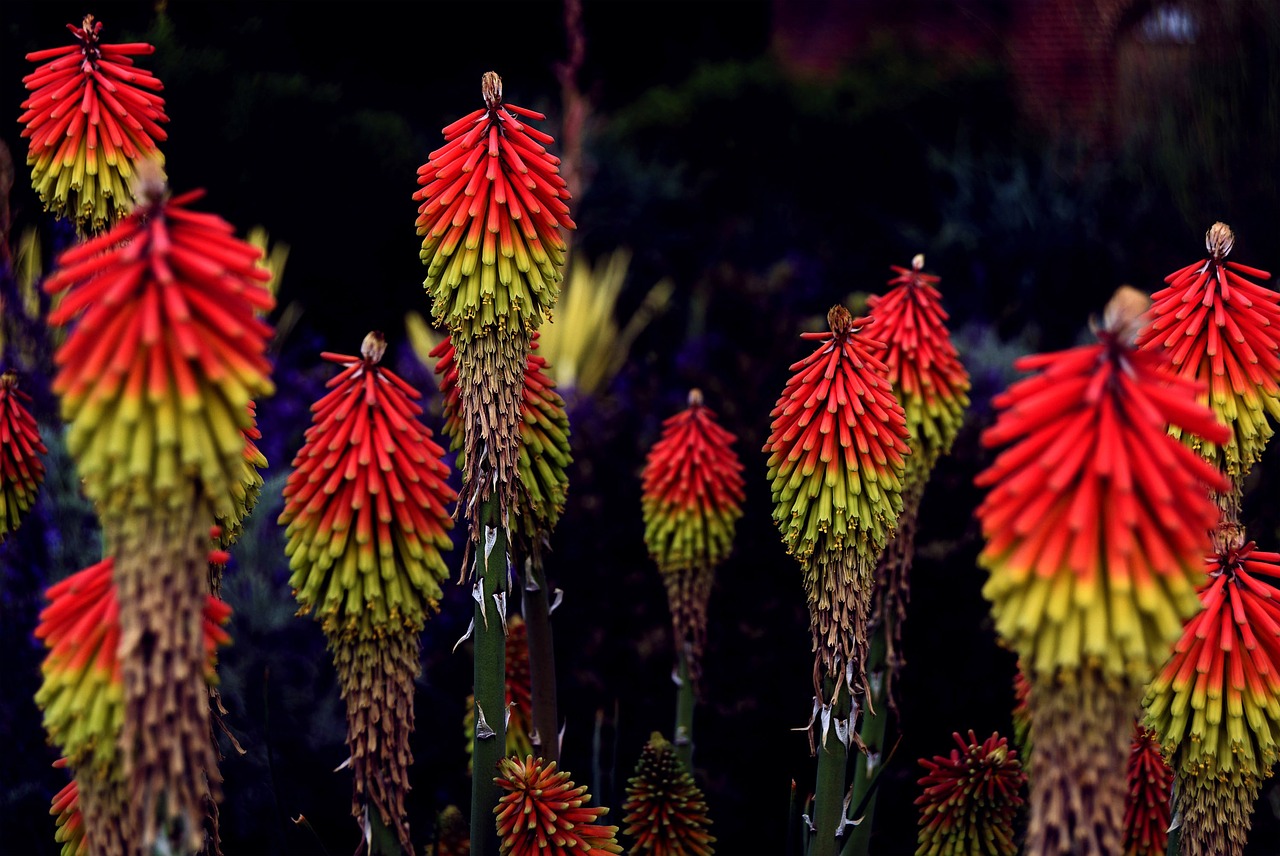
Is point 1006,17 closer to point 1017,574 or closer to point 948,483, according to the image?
point 948,483

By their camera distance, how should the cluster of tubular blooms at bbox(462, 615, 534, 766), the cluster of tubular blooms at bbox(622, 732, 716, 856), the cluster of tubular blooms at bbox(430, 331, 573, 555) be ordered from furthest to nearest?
the cluster of tubular blooms at bbox(462, 615, 534, 766) < the cluster of tubular blooms at bbox(622, 732, 716, 856) < the cluster of tubular blooms at bbox(430, 331, 573, 555)

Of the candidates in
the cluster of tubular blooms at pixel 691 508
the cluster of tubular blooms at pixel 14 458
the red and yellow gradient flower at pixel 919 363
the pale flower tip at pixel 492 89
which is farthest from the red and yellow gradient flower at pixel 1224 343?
the cluster of tubular blooms at pixel 14 458

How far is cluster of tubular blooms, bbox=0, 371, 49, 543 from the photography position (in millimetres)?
2736

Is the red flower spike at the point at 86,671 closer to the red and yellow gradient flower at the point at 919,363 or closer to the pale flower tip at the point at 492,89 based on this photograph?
the pale flower tip at the point at 492,89

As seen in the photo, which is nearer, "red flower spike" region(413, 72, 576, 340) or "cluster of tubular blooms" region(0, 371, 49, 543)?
"red flower spike" region(413, 72, 576, 340)

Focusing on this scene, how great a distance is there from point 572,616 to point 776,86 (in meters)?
7.50

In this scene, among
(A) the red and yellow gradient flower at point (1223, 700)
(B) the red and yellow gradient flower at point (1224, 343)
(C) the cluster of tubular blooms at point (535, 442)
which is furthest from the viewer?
(C) the cluster of tubular blooms at point (535, 442)

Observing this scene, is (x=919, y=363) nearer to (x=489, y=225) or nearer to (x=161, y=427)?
(x=489, y=225)

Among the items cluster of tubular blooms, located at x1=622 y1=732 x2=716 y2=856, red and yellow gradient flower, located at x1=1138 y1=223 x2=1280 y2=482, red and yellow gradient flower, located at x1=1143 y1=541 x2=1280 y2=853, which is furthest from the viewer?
cluster of tubular blooms, located at x1=622 y1=732 x2=716 y2=856

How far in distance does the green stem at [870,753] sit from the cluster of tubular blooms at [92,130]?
2.35 m

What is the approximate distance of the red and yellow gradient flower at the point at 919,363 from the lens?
3.17 meters

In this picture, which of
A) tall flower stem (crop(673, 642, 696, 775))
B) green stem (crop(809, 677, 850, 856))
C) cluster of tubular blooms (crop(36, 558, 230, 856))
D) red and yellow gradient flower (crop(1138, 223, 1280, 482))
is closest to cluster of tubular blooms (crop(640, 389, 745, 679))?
tall flower stem (crop(673, 642, 696, 775))

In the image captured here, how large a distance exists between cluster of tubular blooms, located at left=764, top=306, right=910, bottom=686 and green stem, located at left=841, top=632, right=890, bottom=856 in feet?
1.43

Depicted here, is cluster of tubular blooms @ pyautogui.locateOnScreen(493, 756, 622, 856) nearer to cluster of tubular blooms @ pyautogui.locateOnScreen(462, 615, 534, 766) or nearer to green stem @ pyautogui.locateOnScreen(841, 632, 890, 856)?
cluster of tubular blooms @ pyautogui.locateOnScreen(462, 615, 534, 766)
